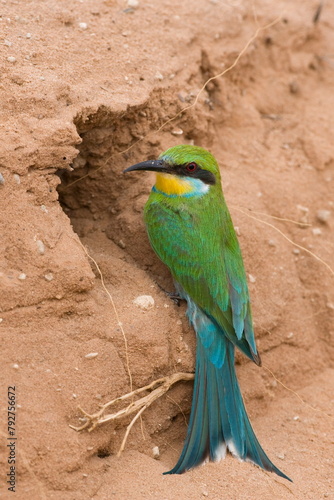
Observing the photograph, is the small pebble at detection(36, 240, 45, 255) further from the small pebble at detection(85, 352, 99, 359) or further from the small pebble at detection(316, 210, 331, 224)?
the small pebble at detection(316, 210, 331, 224)

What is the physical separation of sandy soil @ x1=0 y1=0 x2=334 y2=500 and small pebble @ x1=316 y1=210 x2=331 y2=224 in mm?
13

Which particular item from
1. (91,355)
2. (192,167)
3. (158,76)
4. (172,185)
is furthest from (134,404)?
(158,76)

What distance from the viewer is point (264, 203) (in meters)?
4.09

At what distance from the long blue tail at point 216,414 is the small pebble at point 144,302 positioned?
27 cm

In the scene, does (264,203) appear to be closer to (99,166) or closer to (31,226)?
(99,166)

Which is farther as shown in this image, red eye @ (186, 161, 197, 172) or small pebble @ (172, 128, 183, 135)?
small pebble @ (172, 128, 183, 135)

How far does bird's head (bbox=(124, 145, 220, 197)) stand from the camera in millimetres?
3529

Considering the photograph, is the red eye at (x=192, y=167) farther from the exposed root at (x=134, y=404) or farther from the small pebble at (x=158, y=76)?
the exposed root at (x=134, y=404)

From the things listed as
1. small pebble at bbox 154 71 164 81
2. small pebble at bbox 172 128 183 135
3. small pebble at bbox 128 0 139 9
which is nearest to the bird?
small pebble at bbox 172 128 183 135

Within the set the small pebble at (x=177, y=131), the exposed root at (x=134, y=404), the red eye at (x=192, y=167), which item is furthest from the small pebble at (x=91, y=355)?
the small pebble at (x=177, y=131)

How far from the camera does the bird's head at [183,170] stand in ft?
11.6

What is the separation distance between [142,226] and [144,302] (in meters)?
0.58

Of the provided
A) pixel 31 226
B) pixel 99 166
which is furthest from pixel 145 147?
pixel 31 226

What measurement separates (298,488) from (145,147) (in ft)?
6.64
